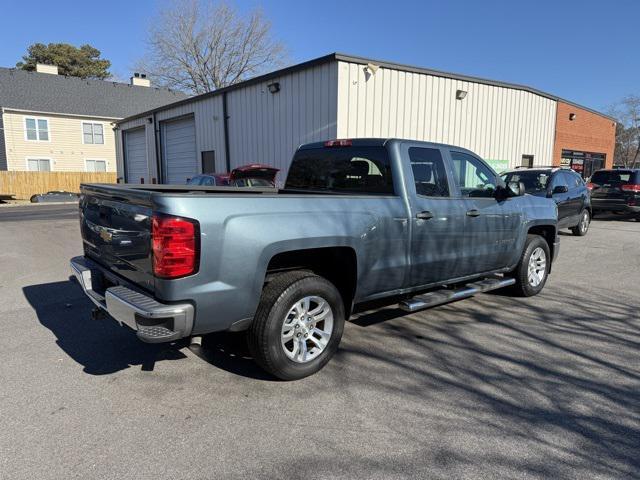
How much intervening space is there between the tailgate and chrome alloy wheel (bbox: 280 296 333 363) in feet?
3.65

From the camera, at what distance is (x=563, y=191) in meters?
10.8

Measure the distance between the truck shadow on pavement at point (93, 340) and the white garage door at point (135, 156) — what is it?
70.4ft

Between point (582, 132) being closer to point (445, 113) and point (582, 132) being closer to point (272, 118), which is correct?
point (445, 113)

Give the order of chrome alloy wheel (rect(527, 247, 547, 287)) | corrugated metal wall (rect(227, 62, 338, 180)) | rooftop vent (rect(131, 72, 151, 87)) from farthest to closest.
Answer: rooftop vent (rect(131, 72, 151, 87)) → corrugated metal wall (rect(227, 62, 338, 180)) → chrome alloy wheel (rect(527, 247, 547, 287))

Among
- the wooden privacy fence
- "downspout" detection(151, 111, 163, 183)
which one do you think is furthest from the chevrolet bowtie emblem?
the wooden privacy fence

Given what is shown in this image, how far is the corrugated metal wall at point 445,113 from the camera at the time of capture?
1331cm

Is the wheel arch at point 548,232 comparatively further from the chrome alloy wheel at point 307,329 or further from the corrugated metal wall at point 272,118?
the corrugated metal wall at point 272,118

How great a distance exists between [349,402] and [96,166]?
121 feet

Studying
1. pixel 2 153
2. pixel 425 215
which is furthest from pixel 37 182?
pixel 425 215

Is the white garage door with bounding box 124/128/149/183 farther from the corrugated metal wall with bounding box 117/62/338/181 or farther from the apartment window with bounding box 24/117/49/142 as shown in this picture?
the apartment window with bounding box 24/117/49/142

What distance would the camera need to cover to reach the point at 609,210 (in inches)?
598

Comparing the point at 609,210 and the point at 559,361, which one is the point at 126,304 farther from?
the point at 609,210

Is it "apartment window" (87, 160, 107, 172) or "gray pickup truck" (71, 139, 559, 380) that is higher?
"apartment window" (87, 160, 107, 172)

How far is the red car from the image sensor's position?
11.9 metres
